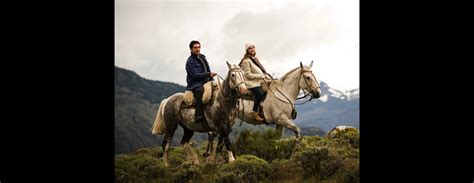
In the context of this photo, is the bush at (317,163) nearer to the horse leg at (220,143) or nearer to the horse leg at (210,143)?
the horse leg at (220,143)

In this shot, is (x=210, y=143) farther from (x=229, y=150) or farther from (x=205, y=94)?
(x=205, y=94)

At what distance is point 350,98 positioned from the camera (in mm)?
13961

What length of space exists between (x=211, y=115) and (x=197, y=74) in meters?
0.52

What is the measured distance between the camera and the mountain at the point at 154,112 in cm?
1365

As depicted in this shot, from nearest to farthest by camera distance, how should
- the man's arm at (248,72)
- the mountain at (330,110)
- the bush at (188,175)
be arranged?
the bush at (188,175) < the man's arm at (248,72) < the mountain at (330,110)

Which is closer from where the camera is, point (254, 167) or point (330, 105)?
point (254, 167)

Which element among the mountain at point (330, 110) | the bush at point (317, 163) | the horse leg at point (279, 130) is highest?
the mountain at point (330, 110)

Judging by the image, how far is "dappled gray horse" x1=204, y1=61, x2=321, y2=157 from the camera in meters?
13.5

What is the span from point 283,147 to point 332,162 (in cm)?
63

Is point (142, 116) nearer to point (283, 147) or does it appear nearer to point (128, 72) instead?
point (128, 72)

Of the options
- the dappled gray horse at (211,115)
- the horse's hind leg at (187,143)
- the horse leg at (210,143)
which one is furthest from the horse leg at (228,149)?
the horse's hind leg at (187,143)

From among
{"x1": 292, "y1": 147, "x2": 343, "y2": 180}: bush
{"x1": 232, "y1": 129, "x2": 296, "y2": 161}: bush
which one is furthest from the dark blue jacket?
{"x1": 292, "y1": 147, "x2": 343, "y2": 180}: bush

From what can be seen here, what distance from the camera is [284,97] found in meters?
13.6

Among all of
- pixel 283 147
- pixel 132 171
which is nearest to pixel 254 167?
pixel 283 147
